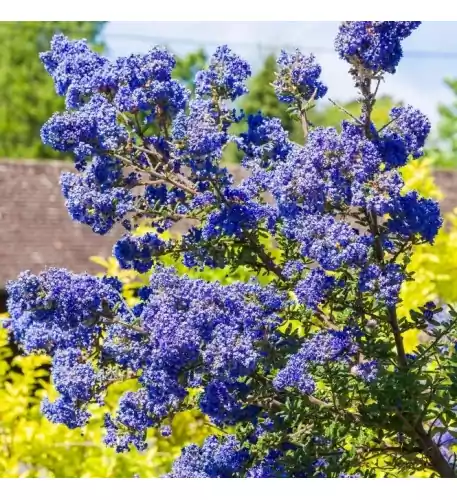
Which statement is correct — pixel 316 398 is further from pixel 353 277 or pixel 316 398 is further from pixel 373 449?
pixel 353 277

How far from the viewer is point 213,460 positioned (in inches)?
75.8

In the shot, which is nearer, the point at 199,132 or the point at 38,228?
the point at 199,132

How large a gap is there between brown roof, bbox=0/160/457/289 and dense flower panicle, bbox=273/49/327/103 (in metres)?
5.76

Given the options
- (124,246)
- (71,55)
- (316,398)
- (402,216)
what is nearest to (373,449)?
(316,398)

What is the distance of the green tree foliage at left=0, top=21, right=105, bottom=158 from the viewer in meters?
14.5

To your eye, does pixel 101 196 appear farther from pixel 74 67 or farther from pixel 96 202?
pixel 74 67

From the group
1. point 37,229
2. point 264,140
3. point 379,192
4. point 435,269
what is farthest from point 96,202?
point 37,229

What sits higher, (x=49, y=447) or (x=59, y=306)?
(x=49, y=447)

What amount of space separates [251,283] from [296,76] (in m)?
0.44

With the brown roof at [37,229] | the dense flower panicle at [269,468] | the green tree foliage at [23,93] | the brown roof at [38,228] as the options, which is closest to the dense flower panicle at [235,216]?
the dense flower panicle at [269,468]

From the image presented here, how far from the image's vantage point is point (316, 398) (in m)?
1.82

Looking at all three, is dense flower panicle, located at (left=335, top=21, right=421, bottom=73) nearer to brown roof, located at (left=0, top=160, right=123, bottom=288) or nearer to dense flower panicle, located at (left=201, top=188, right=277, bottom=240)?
dense flower panicle, located at (left=201, top=188, right=277, bottom=240)

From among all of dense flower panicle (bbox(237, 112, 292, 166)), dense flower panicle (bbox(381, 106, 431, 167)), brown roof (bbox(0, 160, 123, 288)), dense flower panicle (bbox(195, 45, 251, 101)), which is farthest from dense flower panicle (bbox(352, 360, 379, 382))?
brown roof (bbox(0, 160, 123, 288))
